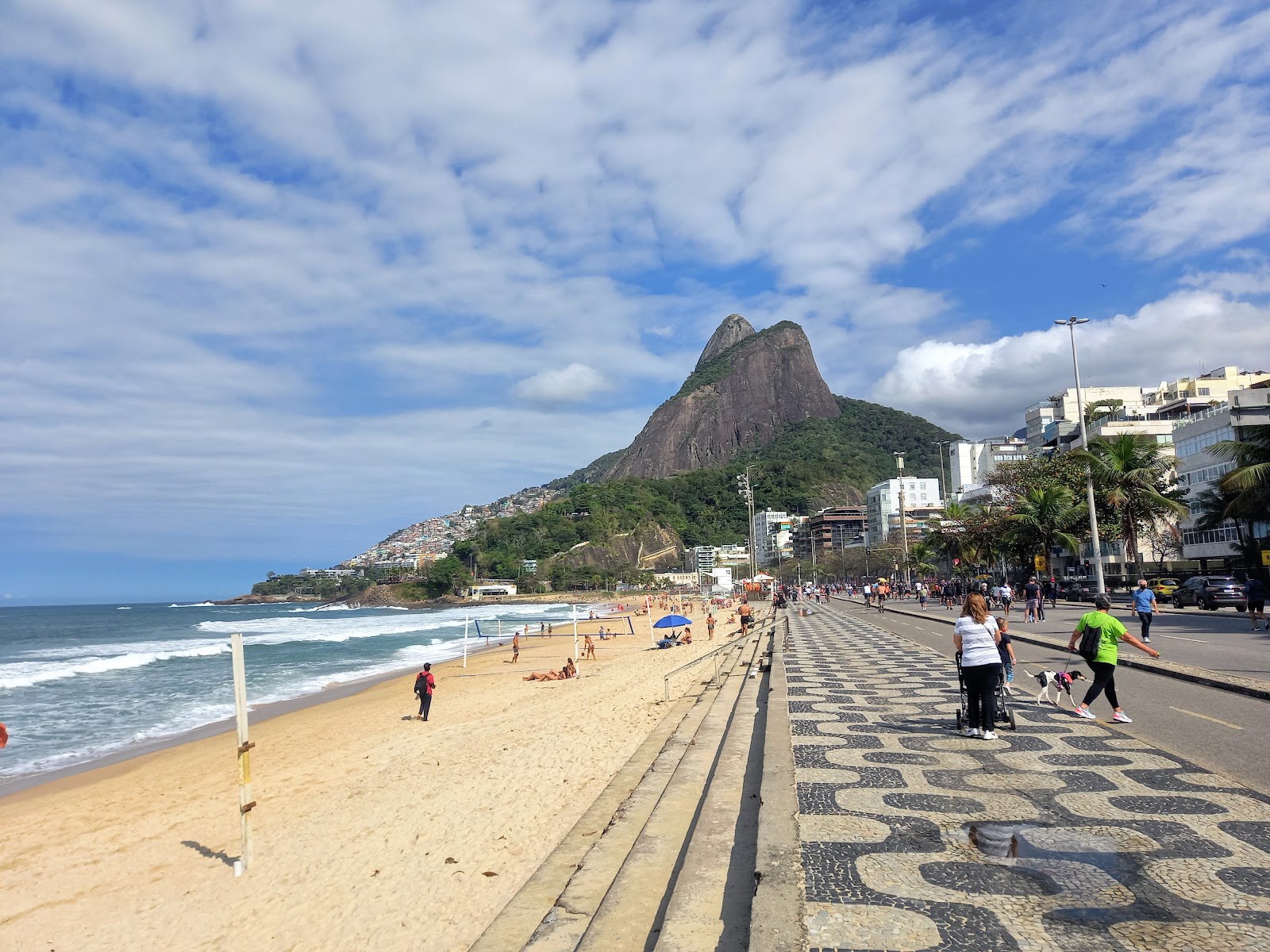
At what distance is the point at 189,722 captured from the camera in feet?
62.3

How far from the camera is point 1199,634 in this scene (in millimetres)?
17469

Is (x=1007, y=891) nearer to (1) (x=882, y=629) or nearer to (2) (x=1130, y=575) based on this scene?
(1) (x=882, y=629)

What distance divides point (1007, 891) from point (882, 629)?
67.0ft

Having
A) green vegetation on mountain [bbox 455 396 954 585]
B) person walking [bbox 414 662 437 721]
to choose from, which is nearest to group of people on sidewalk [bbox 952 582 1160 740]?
person walking [bbox 414 662 437 721]

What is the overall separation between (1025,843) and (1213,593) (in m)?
27.7

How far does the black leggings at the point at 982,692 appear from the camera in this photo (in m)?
6.92

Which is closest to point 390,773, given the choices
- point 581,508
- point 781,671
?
point 781,671

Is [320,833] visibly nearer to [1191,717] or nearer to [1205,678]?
[1191,717]

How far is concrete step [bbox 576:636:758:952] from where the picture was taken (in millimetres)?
3559

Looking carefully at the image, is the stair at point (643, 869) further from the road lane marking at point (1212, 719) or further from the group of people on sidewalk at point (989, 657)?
the road lane marking at point (1212, 719)

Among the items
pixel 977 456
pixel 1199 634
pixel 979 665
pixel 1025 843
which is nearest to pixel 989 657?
pixel 979 665

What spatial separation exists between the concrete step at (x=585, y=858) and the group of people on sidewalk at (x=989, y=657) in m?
2.78

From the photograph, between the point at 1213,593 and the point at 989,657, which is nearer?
the point at 989,657

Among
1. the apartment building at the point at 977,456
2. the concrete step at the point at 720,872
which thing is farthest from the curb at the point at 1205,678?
the apartment building at the point at 977,456
